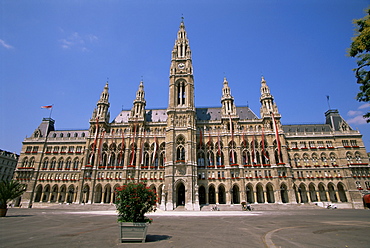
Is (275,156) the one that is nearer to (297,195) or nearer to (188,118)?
(297,195)

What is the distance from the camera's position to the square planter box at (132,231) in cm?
1046

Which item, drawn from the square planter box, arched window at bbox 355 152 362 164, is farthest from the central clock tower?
arched window at bbox 355 152 362 164

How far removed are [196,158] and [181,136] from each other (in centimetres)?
712

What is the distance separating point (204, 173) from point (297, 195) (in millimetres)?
26055

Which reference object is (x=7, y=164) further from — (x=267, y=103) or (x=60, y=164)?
(x=267, y=103)

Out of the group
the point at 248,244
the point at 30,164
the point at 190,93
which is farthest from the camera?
the point at 30,164

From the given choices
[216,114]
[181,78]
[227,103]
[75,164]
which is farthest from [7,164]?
[227,103]

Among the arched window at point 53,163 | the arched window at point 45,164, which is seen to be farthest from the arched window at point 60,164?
the arched window at point 45,164

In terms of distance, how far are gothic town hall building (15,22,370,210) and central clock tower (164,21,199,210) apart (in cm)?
24

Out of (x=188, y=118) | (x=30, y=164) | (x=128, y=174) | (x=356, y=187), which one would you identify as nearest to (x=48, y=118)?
(x=30, y=164)

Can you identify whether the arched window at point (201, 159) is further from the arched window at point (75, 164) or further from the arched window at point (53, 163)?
the arched window at point (53, 163)

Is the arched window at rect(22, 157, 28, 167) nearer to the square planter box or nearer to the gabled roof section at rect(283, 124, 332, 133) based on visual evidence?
the square planter box

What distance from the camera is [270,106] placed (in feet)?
185

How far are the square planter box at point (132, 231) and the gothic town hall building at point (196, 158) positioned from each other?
35.0 m
